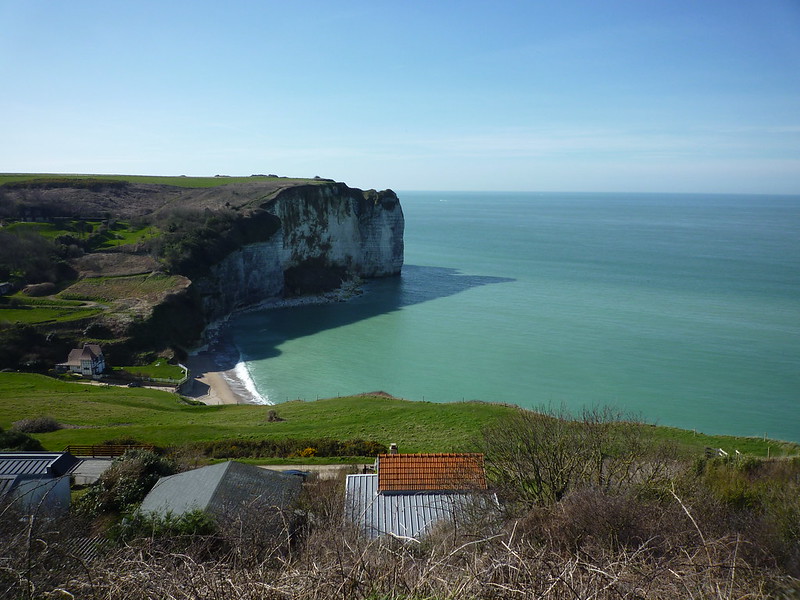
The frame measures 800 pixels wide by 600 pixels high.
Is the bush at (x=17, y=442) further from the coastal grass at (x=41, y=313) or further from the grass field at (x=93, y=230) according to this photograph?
the grass field at (x=93, y=230)

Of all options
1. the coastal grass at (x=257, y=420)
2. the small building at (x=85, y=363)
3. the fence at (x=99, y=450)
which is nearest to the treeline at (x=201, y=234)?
the small building at (x=85, y=363)

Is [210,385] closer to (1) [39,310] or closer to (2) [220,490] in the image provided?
(1) [39,310]

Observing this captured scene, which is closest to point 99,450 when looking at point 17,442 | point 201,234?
point 17,442

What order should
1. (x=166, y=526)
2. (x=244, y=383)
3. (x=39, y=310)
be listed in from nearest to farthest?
(x=166, y=526) < (x=244, y=383) < (x=39, y=310)

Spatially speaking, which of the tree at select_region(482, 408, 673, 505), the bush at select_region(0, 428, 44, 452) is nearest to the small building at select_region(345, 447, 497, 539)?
the tree at select_region(482, 408, 673, 505)

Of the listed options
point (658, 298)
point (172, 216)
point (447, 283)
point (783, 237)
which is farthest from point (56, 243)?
point (783, 237)

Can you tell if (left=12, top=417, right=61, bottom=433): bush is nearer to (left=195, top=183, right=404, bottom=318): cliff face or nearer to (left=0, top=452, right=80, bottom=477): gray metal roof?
(left=0, top=452, right=80, bottom=477): gray metal roof

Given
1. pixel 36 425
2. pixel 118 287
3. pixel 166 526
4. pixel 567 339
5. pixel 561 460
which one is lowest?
pixel 567 339

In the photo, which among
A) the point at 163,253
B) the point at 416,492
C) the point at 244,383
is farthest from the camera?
the point at 163,253
